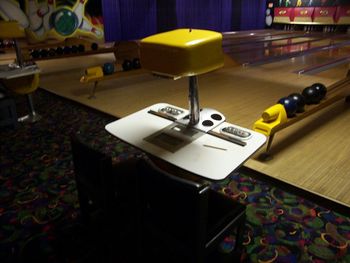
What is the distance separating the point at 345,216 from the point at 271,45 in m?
6.53

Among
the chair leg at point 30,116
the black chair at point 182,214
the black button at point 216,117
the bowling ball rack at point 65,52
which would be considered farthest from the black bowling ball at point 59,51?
the black chair at point 182,214

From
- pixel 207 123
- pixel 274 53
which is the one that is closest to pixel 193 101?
pixel 207 123

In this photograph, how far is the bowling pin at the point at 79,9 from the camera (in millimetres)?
7242

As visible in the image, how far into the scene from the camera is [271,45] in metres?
7.50

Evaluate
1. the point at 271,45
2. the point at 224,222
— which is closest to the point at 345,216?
the point at 224,222

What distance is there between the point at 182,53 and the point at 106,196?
2.26 feet

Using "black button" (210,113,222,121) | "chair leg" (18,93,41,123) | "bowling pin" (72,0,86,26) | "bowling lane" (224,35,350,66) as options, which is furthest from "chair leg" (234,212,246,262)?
"bowling pin" (72,0,86,26)

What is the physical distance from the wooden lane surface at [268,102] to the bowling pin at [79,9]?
1906mm

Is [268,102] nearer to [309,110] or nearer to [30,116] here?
[309,110]

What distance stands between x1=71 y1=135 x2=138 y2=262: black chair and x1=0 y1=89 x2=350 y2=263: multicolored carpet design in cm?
8

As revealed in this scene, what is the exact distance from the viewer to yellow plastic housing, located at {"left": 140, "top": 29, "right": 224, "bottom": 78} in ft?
3.18

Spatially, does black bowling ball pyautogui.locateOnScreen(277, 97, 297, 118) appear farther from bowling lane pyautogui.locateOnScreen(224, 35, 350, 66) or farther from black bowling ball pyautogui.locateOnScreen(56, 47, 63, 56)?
black bowling ball pyautogui.locateOnScreen(56, 47, 63, 56)

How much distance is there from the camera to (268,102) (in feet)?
10.7

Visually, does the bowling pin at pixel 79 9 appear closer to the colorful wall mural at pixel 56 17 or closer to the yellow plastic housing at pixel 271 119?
the colorful wall mural at pixel 56 17
